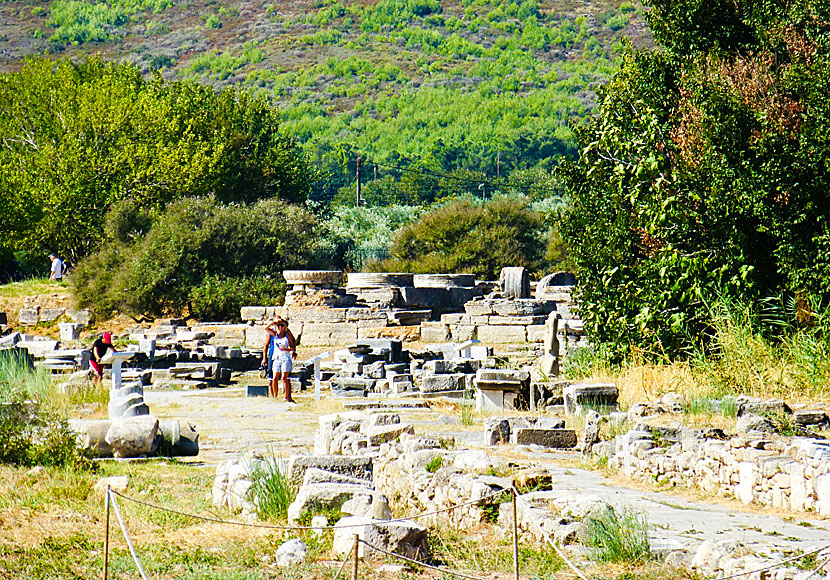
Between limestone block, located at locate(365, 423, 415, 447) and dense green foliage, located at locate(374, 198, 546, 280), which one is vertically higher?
dense green foliage, located at locate(374, 198, 546, 280)

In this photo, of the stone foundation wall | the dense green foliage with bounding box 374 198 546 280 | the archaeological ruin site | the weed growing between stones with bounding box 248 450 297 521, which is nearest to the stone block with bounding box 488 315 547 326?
the archaeological ruin site

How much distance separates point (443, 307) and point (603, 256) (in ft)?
52.9

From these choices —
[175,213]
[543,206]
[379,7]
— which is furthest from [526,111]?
[175,213]

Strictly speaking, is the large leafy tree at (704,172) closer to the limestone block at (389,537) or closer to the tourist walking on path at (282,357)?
the tourist walking on path at (282,357)

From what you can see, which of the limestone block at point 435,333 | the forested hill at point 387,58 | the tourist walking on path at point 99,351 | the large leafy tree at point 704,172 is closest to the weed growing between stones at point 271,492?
the large leafy tree at point 704,172

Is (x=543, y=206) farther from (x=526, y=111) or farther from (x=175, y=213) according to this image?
(x=526, y=111)

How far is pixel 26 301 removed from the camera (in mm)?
39906

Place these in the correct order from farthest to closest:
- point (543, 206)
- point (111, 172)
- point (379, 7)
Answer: point (379, 7) → point (543, 206) → point (111, 172)

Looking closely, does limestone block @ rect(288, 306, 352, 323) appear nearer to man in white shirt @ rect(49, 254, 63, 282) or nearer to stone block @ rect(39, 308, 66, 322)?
stone block @ rect(39, 308, 66, 322)

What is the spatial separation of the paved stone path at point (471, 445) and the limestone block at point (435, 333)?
9888 mm

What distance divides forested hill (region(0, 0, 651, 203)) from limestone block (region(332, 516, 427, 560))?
356ft

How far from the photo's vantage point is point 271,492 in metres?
9.34

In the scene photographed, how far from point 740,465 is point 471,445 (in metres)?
4.02

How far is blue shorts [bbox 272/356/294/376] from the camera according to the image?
1997cm
